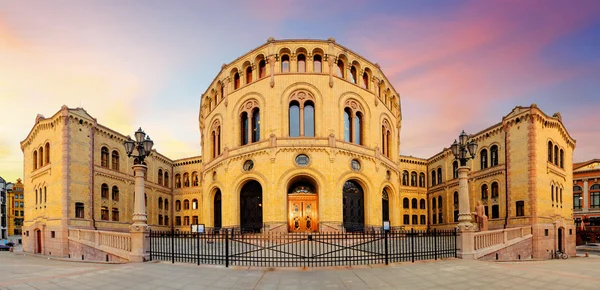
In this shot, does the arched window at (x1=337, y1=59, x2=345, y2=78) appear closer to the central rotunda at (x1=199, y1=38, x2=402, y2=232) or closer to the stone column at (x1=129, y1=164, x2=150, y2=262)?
the central rotunda at (x1=199, y1=38, x2=402, y2=232)

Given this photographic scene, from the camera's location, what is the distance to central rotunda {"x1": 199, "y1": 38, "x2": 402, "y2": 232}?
28.3 metres

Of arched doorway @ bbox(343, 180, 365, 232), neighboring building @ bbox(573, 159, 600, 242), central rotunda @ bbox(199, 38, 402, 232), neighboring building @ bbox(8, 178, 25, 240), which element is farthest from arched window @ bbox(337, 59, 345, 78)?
neighboring building @ bbox(8, 178, 25, 240)

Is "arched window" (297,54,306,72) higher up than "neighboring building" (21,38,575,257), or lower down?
higher up

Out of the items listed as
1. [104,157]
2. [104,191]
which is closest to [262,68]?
[104,157]

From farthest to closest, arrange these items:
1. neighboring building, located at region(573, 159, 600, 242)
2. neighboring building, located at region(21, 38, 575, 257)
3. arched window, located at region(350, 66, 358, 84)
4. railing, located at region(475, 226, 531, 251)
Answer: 1. neighboring building, located at region(573, 159, 600, 242)
2. arched window, located at region(350, 66, 358, 84)
3. neighboring building, located at region(21, 38, 575, 257)
4. railing, located at region(475, 226, 531, 251)

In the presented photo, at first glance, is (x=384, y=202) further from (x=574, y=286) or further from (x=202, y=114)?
(x=574, y=286)

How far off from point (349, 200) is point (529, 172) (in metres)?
15.2

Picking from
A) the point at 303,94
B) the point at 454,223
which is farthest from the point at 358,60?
the point at 454,223

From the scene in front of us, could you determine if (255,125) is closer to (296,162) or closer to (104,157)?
(296,162)

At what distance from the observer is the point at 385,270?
36.6 feet

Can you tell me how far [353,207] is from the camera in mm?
30219

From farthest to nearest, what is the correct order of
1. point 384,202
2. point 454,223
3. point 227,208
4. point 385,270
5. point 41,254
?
point 454,223, point 384,202, point 227,208, point 41,254, point 385,270

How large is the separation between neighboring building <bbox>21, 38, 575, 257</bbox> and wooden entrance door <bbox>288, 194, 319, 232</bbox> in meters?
0.08

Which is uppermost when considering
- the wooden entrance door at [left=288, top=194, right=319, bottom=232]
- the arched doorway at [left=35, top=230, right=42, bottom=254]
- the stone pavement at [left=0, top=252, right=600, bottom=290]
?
the stone pavement at [left=0, top=252, right=600, bottom=290]
